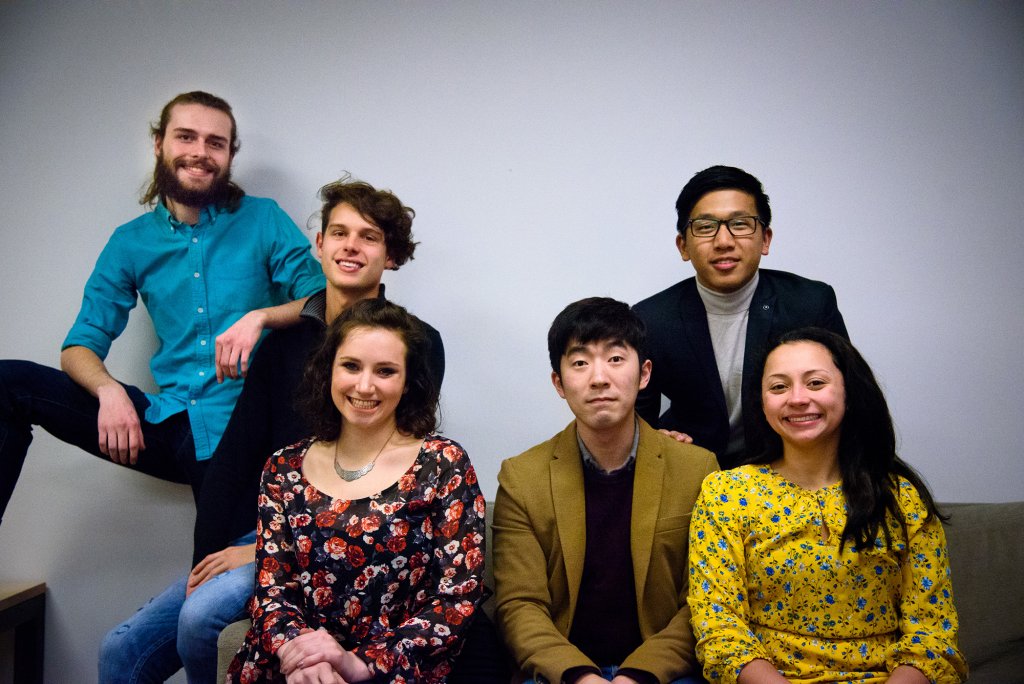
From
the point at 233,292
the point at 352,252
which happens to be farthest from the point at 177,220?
the point at 352,252

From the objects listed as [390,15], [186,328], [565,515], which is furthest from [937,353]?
[186,328]

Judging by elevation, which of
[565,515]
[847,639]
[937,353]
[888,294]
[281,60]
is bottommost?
[847,639]

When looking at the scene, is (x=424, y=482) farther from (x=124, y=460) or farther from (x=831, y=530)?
(x=124, y=460)

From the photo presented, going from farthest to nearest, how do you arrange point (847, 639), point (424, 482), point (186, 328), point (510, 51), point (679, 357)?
1. point (510, 51)
2. point (186, 328)
3. point (679, 357)
4. point (424, 482)
5. point (847, 639)

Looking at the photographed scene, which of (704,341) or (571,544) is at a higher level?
(704,341)

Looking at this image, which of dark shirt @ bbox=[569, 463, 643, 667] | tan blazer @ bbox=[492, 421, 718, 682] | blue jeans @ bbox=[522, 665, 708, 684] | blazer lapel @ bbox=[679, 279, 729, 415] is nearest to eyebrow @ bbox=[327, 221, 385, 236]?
tan blazer @ bbox=[492, 421, 718, 682]

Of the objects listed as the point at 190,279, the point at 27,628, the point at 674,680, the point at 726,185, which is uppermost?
the point at 726,185

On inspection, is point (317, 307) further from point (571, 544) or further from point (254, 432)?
point (571, 544)

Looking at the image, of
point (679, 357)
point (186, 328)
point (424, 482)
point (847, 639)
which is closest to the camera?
point (847, 639)

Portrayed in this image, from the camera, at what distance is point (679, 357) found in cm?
227

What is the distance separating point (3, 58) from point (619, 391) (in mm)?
2566

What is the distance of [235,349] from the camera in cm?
222

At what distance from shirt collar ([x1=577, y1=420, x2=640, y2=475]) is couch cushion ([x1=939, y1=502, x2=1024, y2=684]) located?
896 mm

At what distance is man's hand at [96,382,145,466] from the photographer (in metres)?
2.26
